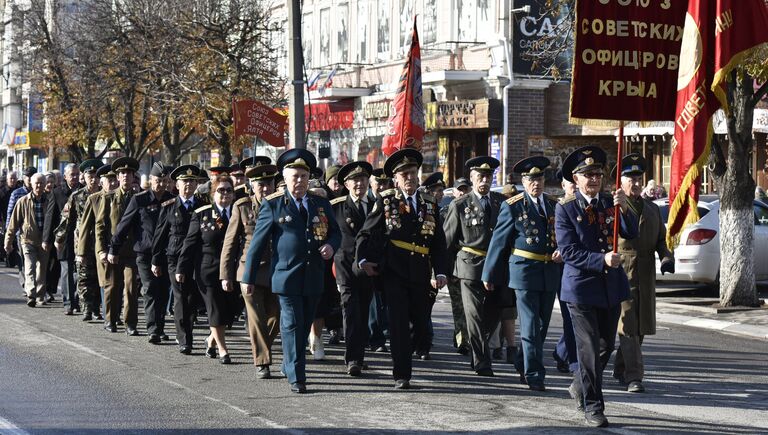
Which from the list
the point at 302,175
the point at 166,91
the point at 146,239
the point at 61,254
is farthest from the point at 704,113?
the point at 166,91

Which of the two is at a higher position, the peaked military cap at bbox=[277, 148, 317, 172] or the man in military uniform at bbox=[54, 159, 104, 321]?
the peaked military cap at bbox=[277, 148, 317, 172]

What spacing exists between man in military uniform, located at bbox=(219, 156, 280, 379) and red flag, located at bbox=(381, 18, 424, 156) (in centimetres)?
783

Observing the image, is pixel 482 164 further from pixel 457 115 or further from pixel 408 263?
pixel 457 115

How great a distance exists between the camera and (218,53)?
2927cm

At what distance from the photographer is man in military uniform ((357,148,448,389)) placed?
10.9 meters

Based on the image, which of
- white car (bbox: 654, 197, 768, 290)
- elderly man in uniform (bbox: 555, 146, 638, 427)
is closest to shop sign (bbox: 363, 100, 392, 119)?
white car (bbox: 654, 197, 768, 290)

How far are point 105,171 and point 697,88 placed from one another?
8.24 meters

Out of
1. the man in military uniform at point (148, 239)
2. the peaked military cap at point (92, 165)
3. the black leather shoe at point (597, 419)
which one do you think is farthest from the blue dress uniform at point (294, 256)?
the peaked military cap at point (92, 165)

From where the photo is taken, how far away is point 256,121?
19.4 metres

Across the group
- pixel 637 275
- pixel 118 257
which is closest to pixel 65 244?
pixel 118 257

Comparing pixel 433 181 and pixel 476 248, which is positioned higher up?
pixel 433 181

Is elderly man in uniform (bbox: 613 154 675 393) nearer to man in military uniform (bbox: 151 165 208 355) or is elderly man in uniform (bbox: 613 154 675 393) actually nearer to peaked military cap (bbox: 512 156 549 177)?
peaked military cap (bbox: 512 156 549 177)

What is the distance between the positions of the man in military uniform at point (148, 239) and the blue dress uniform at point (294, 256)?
3.20 metres

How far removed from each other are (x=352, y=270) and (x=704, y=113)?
11.8 feet
